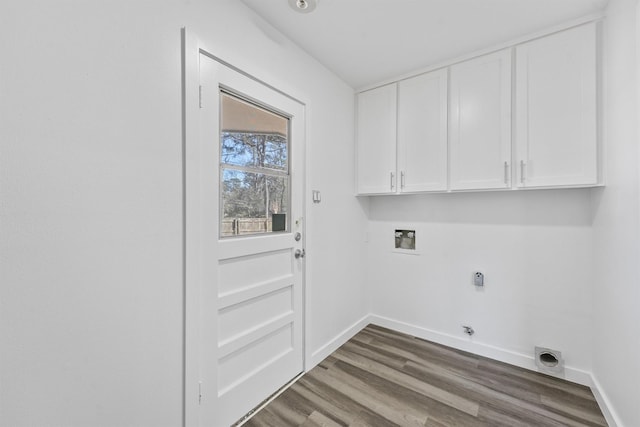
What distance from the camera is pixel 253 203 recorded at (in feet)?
5.64

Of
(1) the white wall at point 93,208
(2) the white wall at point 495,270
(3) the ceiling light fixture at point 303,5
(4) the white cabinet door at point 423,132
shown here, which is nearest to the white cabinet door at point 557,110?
(2) the white wall at point 495,270

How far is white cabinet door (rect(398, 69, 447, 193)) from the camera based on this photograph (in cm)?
228

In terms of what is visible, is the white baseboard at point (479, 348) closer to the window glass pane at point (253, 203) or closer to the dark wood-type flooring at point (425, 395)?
the dark wood-type flooring at point (425, 395)

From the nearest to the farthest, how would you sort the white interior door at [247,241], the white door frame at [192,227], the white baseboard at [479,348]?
the white door frame at [192,227] < the white interior door at [247,241] < the white baseboard at [479,348]

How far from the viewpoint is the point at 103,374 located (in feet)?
3.54

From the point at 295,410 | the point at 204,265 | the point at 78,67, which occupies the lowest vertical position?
the point at 295,410

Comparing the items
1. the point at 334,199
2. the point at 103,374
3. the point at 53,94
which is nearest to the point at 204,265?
the point at 103,374

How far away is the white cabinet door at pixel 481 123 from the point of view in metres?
2.00

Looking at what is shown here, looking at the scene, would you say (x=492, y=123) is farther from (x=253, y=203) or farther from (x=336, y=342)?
(x=336, y=342)

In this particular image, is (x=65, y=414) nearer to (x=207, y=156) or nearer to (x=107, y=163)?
(x=107, y=163)

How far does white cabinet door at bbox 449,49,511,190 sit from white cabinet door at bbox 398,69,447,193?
78 mm

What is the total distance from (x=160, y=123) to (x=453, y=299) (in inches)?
101

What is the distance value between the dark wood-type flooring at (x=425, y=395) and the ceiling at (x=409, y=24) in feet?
8.07

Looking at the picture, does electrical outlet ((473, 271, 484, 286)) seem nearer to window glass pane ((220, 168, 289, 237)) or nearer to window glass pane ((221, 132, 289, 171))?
window glass pane ((220, 168, 289, 237))
